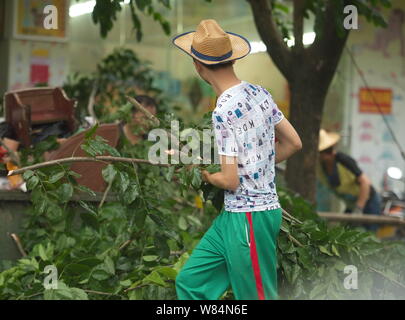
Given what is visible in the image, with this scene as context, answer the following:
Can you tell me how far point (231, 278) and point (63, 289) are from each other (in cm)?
108

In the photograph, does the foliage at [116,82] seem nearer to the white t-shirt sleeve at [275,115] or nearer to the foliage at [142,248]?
the foliage at [142,248]

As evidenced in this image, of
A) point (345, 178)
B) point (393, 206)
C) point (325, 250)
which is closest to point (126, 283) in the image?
point (325, 250)

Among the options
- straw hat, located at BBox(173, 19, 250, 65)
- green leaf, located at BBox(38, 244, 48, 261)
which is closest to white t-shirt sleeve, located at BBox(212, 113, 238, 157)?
straw hat, located at BBox(173, 19, 250, 65)

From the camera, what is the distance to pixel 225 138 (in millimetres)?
3994

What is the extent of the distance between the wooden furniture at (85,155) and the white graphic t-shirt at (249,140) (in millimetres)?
1747

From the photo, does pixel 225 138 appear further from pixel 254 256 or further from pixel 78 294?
pixel 78 294

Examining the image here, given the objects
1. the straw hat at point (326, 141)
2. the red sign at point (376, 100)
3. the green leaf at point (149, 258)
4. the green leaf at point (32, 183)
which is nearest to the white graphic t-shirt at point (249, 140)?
the green leaf at point (32, 183)

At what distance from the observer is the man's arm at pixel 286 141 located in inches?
170

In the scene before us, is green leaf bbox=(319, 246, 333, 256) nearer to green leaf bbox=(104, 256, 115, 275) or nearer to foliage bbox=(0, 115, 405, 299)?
foliage bbox=(0, 115, 405, 299)

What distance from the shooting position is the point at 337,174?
32.8 feet

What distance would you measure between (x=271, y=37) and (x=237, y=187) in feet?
11.4
